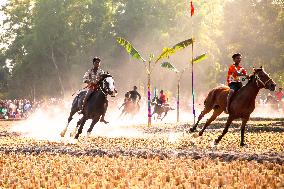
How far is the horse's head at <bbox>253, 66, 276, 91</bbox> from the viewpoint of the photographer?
14844 millimetres

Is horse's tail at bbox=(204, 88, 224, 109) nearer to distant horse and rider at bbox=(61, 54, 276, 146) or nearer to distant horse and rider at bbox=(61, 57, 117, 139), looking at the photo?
distant horse and rider at bbox=(61, 54, 276, 146)

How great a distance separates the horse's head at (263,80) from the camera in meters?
14.8

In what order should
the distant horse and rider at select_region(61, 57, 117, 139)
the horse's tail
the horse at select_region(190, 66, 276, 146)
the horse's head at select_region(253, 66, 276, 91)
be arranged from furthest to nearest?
1. the distant horse and rider at select_region(61, 57, 117, 139)
2. the horse's tail
3. the horse at select_region(190, 66, 276, 146)
4. the horse's head at select_region(253, 66, 276, 91)

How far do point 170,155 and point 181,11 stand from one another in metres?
68.2

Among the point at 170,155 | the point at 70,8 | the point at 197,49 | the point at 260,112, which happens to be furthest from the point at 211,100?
the point at 70,8

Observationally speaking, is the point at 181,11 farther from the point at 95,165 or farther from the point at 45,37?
the point at 95,165

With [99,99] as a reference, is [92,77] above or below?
above

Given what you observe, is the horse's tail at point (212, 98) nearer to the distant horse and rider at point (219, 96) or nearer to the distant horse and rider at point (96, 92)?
the distant horse and rider at point (219, 96)

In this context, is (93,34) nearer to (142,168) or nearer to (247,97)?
(247,97)

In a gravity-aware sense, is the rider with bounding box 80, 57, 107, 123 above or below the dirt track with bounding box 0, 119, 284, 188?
above

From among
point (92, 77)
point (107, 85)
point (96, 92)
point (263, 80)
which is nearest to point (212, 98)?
point (263, 80)

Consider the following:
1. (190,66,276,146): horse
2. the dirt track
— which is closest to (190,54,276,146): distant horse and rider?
(190,66,276,146): horse

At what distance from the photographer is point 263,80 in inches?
594

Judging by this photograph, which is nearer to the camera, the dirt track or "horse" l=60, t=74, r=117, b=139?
the dirt track
